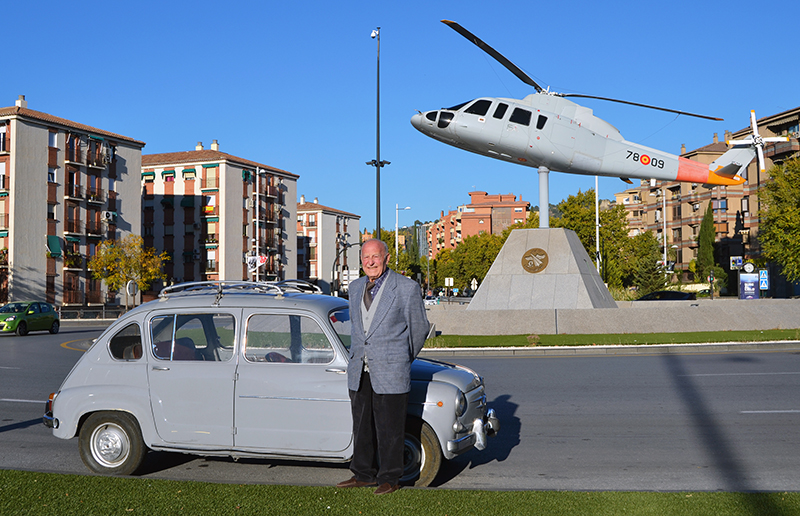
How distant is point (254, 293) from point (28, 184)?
57.6m

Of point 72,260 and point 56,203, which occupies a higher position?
point 56,203

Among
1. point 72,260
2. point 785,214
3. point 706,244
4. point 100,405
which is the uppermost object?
point 706,244

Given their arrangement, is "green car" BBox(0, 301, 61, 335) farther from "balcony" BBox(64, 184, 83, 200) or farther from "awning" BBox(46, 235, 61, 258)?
"balcony" BBox(64, 184, 83, 200)

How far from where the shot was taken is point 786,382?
11.9 meters

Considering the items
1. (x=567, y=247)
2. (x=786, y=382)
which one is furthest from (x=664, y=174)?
(x=786, y=382)

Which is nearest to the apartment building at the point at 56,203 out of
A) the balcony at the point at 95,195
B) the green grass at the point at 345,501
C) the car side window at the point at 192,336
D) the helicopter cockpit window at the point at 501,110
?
the balcony at the point at 95,195

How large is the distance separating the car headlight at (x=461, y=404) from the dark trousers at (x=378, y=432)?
18.4 inches

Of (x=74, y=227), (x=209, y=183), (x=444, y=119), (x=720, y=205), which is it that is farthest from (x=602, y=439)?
(x=720, y=205)

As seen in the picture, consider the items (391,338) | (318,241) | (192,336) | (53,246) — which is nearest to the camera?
(391,338)

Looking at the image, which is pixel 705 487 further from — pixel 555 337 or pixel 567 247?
pixel 567 247

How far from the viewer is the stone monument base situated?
80.7 ft

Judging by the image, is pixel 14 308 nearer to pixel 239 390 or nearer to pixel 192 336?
pixel 192 336

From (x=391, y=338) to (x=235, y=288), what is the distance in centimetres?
234

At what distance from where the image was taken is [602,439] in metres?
7.70
